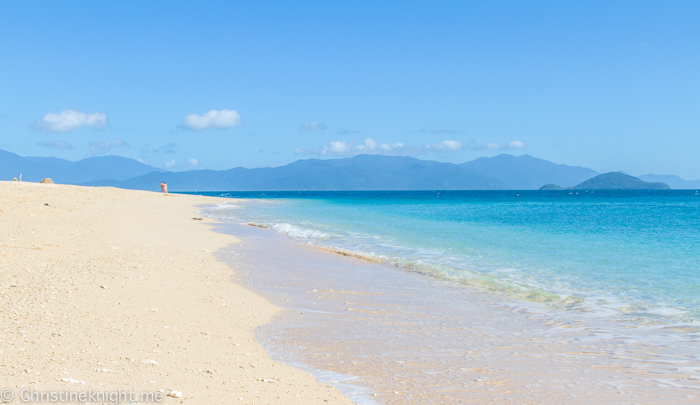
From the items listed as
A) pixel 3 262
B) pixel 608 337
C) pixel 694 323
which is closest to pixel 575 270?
pixel 694 323

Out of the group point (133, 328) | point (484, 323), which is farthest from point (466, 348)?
point (133, 328)

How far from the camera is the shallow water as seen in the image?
4.75m

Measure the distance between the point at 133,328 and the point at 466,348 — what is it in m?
4.59

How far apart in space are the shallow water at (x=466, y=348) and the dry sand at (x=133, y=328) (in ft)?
1.89

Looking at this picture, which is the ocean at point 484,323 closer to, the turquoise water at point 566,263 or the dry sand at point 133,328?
the turquoise water at point 566,263

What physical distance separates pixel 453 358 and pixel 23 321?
562 centimetres

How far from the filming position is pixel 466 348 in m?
6.09

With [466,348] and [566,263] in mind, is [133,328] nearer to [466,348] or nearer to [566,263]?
[466,348]

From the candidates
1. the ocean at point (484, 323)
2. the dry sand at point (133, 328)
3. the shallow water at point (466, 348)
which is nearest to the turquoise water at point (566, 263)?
the ocean at point (484, 323)

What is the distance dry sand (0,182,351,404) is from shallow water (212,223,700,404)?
575 mm

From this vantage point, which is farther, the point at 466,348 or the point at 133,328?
the point at 466,348

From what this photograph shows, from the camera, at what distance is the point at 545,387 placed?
15.9 feet

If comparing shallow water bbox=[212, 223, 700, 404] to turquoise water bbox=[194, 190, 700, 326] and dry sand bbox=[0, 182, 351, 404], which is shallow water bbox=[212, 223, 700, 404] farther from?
turquoise water bbox=[194, 190, 700, 326]

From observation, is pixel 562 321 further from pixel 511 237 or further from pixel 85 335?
pixel 511 237
